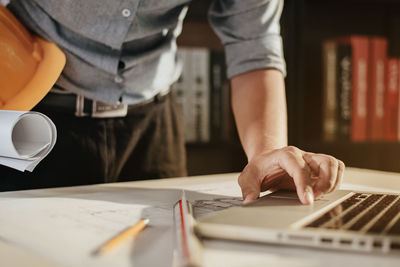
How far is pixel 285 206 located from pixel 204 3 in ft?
3.47

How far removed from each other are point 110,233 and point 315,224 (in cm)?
19

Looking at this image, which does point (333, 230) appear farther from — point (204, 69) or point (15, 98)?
point (204, 69)

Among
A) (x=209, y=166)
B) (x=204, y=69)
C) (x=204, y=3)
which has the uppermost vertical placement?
(x=204, y=3)

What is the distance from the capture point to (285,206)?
1.61 feet

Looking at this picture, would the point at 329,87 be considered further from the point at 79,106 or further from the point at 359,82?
the point at 79,106

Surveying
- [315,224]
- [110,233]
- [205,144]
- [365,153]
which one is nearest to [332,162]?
[315,224]

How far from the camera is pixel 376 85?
58.5 inches

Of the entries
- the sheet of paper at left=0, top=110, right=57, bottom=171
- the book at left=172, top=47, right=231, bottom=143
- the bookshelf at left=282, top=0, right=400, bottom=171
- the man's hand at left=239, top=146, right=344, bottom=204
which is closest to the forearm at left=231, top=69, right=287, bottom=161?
the man's hand at left=239, top=146, right=344, bottom=204

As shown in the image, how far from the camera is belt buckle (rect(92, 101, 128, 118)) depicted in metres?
0.86

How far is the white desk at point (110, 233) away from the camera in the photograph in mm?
348

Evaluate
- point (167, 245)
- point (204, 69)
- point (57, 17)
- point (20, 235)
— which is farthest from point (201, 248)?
point (204, 69)

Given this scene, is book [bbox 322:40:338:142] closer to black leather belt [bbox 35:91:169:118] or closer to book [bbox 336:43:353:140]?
book [bbox 336:43:353:140]

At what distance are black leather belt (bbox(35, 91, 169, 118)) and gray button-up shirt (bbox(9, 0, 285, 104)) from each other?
0.05 feet

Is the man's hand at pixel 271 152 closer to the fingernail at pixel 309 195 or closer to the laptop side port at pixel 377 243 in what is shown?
the fingernail at pixel 309 195
